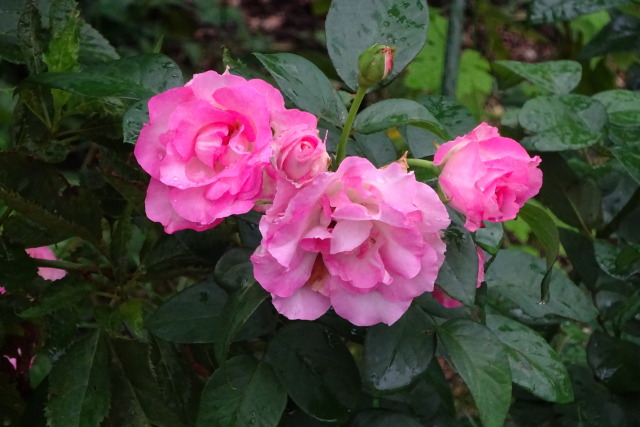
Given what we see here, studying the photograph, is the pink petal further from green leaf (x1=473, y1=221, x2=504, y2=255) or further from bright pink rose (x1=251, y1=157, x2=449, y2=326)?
green leaf (x1=473, y1=221, x2=504, y2=255)

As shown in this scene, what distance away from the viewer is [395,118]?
672mm

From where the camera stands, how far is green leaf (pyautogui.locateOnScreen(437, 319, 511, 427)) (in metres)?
0.66

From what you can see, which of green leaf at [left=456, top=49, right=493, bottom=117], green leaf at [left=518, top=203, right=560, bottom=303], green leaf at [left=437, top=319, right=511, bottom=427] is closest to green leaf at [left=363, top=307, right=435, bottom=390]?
green leaf at [left=437, top=319, right=511, bottom=427]

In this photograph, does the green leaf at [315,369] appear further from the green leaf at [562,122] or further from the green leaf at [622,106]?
the green leaf at [622,106]

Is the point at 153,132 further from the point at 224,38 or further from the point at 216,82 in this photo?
the point at 224,38

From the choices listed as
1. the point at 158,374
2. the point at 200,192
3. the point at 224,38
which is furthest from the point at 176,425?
the point at 224,38

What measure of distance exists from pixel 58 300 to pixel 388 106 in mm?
385

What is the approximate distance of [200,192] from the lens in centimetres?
62

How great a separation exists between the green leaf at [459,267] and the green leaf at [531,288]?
217mm

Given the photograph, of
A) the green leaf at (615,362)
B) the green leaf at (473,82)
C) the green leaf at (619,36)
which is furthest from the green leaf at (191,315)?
the green leaf at (473,82)

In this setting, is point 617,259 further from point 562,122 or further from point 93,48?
point 93,48

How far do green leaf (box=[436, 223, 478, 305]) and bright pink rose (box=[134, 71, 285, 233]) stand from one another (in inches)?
6.8

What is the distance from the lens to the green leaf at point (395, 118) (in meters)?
0.67

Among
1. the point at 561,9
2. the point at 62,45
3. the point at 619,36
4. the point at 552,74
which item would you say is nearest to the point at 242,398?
the point at 62,45
